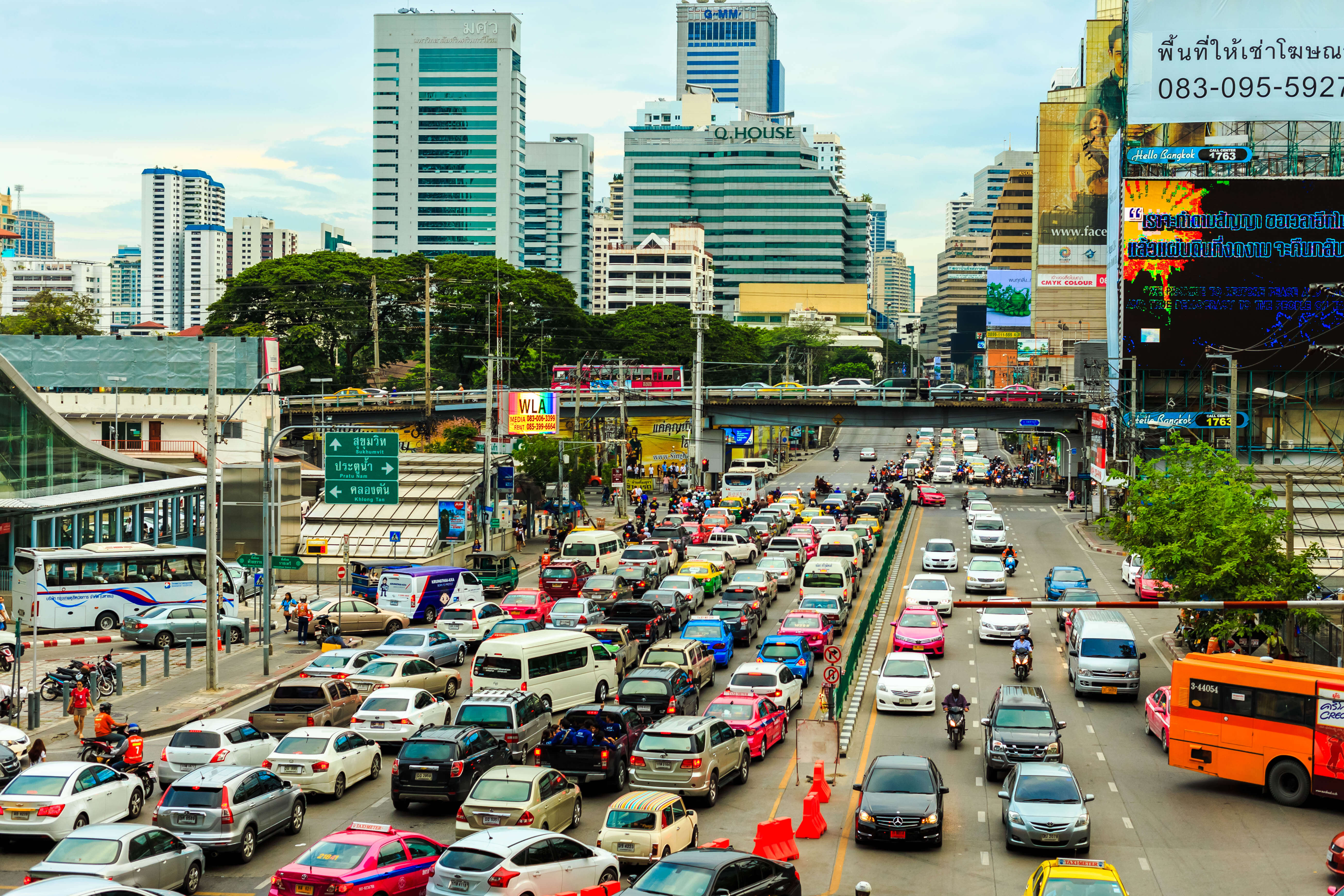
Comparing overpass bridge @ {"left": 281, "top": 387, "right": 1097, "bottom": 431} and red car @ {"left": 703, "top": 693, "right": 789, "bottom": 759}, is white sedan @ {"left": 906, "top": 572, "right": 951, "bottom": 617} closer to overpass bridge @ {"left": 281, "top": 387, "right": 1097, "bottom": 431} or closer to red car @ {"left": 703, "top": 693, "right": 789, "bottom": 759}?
red car @ {"left": 703, "top": 693, "right": 789, "bottom": 759}

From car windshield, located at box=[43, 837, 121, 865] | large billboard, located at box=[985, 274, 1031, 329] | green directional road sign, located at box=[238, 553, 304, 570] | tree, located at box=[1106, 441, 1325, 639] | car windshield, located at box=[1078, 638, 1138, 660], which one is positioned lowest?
car windshield, located at box=[1078, 638, 1138, 660]

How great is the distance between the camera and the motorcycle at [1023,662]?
116 ft

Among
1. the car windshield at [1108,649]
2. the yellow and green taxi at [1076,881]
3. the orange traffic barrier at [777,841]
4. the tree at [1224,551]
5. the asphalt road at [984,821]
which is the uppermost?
the tree at [1224,551]

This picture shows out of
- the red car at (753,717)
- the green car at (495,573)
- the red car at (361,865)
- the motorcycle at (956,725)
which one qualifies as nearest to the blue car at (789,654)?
the red car at (753,717)

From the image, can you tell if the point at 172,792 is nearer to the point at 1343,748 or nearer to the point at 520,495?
the point at 1343,748

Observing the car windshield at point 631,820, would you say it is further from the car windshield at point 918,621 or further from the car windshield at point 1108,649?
the car windshield at point 918,621

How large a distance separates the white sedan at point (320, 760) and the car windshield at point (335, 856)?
6.04m

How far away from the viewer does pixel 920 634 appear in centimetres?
3869

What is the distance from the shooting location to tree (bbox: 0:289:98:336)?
121500mm

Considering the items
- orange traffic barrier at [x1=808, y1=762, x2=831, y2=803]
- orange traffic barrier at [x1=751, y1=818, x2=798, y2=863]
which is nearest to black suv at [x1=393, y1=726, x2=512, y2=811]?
orange traffic barrier at [x1=751, y1=818, x2=798, y2=863]

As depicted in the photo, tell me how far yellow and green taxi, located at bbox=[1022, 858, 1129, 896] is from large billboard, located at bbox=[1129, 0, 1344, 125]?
211 feet

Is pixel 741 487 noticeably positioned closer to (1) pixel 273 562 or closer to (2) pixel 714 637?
(1) pixel 273 562

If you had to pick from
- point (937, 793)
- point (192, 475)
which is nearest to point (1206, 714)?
point (937, 793)

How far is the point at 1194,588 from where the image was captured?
3422cm
